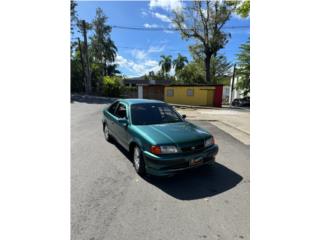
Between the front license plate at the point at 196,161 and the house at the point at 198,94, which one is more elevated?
the house at the point at 198,94

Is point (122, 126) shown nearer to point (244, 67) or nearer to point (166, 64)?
point (244, 67)

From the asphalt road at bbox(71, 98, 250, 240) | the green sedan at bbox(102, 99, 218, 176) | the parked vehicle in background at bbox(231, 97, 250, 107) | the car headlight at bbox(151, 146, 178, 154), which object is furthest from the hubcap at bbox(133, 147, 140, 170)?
the parked vehicle in background at bbox(231, 97, 250, 107)

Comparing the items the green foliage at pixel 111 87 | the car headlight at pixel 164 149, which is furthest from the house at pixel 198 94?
the car headlight at pixel 164 149

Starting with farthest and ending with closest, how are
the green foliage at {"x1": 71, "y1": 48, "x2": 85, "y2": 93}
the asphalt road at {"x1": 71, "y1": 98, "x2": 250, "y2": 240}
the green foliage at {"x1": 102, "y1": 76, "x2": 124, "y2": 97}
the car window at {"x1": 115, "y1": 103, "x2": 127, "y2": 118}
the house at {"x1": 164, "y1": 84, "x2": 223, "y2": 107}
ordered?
the green foliage at {"x1": 71, "y1": 48, "x2": 85, "y2": 93} < the green foliage at {"x1": 102, "y1": 76, "x2": 124, "y2": 97} < the house at {"x1": 164, "y1": 84, "x2": 223, "y2": 107} < the car window at {"x1": 115, "y1": 103, "x2": 127, "y2": 118} < the asphalt road at {"x1": 71, "y1": 98, "x2": 250, "y2": 240}

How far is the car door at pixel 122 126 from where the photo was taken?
4.17 m

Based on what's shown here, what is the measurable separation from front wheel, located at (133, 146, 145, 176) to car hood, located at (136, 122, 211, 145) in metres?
0.38

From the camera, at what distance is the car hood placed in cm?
325

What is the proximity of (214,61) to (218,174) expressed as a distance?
40.6 metres

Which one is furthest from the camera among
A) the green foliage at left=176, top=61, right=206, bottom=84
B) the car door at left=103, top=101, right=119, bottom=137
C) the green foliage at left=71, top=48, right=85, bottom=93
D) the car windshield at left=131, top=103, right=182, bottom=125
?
the green foliage at left=176, top=61, right=206, bottom=84

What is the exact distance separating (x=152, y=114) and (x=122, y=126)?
2.49 ft

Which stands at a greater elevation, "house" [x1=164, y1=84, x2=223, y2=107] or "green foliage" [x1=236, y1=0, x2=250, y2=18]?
"green foliage" [x1=236, y1=0, x2=250, y2=18]

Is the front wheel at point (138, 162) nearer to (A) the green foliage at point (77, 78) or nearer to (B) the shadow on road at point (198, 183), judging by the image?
(B) the shadow on road at point (198, 183)

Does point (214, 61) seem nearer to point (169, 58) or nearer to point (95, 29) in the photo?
point (169, 58)

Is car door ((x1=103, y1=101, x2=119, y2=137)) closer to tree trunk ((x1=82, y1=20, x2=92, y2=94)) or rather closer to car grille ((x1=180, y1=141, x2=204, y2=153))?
car grille ((x1=180, y1=141, x2=204, y2=153))
